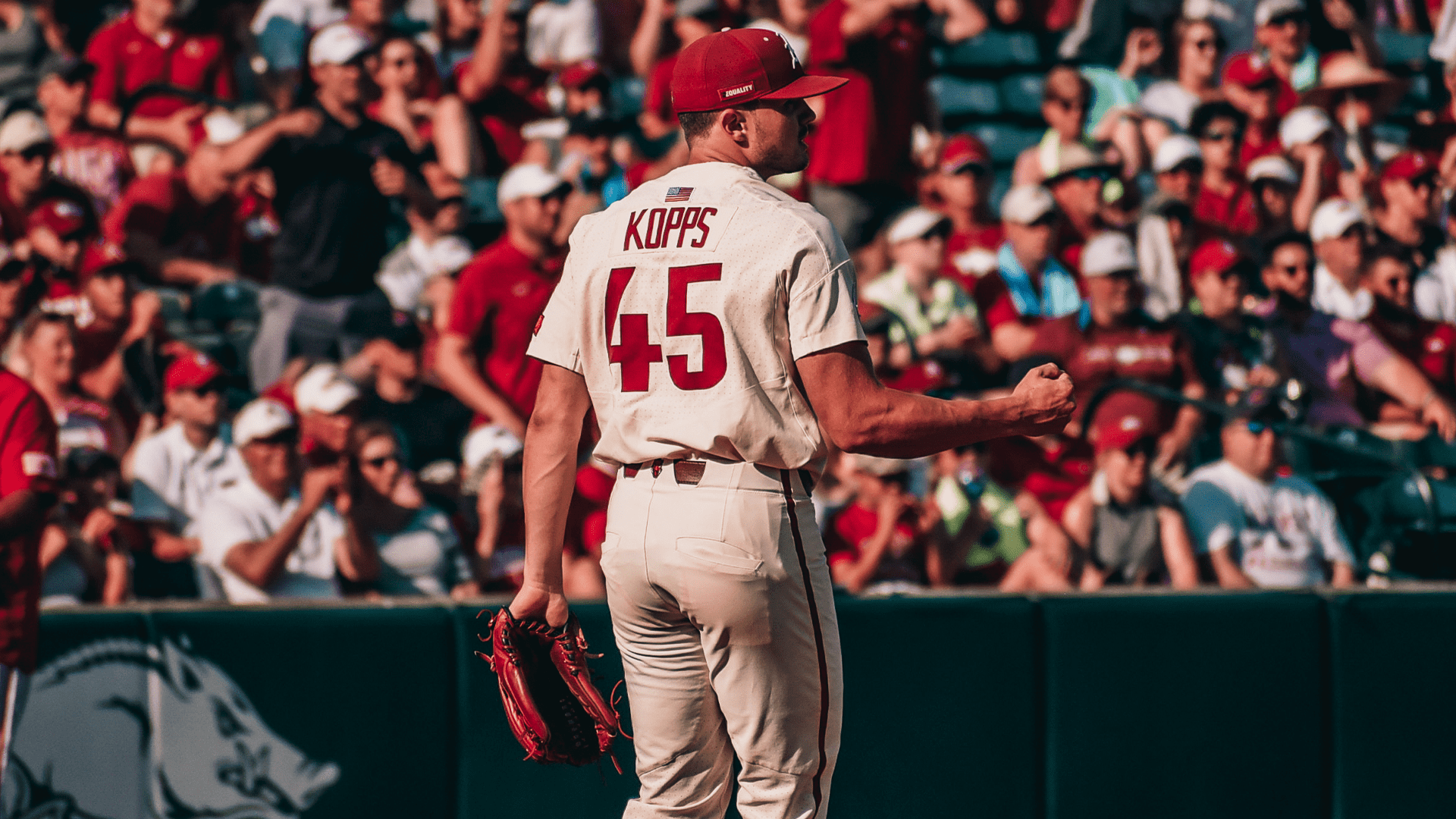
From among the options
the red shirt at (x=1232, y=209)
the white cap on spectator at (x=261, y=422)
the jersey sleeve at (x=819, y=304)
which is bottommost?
the white cap on spectator at (x=261, y=422)

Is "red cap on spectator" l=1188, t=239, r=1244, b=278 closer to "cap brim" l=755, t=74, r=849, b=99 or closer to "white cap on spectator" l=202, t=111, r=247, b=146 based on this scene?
"white cap on spectator" l=202, t=111, r=247, b=146

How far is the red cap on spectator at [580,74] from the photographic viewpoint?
769 centimetres

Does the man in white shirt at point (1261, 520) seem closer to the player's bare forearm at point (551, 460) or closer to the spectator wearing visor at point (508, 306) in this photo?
the spectator wearing visor at point (508, 306)

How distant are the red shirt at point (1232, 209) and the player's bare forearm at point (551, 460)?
5.73 metres

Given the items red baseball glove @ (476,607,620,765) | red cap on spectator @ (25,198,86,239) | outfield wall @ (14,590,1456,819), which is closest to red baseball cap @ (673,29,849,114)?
red baseball glove @ (476,607,620,765)

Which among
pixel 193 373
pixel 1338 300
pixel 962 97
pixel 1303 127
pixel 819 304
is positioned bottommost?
→ pixel 193 373

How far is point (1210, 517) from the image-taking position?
5598 mm

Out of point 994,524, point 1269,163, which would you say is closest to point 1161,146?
point 1269,163

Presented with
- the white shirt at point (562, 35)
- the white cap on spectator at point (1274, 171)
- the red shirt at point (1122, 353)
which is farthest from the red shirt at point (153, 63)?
the white cap on spectator at point (1274, 171)

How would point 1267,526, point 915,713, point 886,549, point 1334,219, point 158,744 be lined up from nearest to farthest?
point 158,744, point 915,713, point 886,549, point 1267,526, point 1334,219

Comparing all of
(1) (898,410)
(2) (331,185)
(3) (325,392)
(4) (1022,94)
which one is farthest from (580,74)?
(1) (898,410)

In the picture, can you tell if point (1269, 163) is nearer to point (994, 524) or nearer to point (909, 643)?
point (994, 524)

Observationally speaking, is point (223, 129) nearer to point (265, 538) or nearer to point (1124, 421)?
point (265, 538)

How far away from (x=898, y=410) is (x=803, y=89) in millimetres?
A: 597
